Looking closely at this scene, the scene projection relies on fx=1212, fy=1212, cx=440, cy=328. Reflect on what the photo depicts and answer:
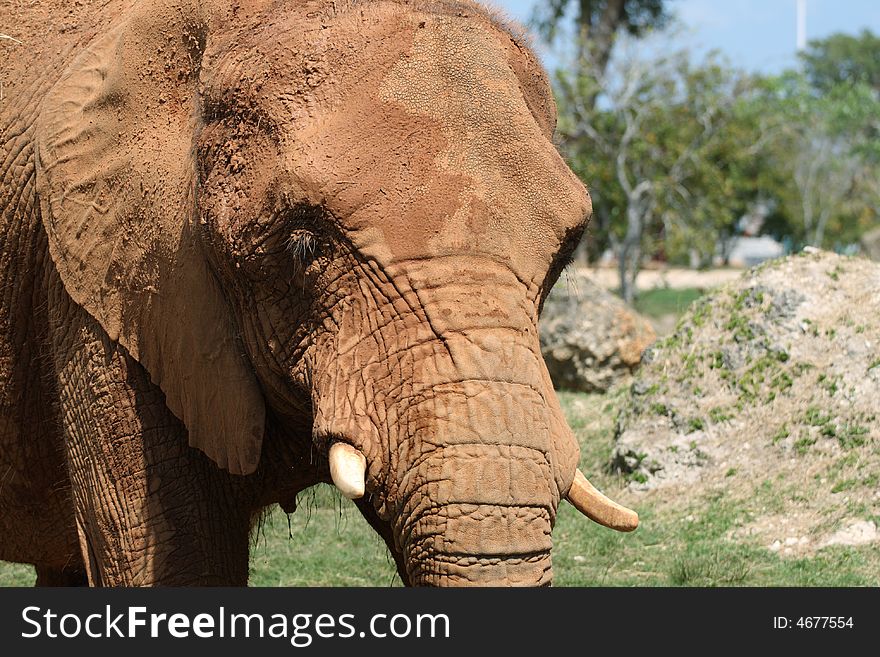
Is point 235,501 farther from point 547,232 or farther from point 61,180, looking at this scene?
point 547,232

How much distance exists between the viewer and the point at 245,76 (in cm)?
318

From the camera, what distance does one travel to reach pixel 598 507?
3256mm

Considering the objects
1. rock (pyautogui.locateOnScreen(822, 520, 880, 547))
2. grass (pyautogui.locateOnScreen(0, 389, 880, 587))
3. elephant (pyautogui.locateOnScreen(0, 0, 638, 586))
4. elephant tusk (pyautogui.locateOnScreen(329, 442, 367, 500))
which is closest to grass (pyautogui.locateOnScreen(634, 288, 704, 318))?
grass (pyautogui.locateOnScreen(0, 389, 880, 587))

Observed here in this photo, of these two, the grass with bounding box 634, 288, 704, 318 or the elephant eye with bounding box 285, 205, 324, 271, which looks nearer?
the elephant eye with bounding box 285, 205, 324, 271

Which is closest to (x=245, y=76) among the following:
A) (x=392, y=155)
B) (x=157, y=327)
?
(x=392, y=155)

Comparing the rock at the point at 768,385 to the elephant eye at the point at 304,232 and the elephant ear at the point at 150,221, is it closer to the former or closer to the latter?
the elephant ear at the point at 150,221

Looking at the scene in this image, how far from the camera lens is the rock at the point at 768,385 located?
730 cm

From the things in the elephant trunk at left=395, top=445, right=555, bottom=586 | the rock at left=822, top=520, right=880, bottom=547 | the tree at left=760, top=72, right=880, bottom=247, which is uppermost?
the elephant trunk at left=395, top=445, right=555, bottom=586

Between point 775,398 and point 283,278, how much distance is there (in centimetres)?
514

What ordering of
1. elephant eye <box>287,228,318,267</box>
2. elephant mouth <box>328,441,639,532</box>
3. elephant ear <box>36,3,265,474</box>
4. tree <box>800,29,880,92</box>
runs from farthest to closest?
1. tree <box>800,29,880,92</box>
2. elephant ear <box>36,3,265,474</box>
3. elephant eye <box>287,228,318,267</box>
4. elephant mouth <box>328,441,639,532</box>

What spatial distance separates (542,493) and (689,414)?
17.0 feet

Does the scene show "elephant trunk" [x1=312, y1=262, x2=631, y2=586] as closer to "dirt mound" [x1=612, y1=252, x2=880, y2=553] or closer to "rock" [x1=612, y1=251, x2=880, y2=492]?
"dirt mound" [x1=612, y1=252, x2=880, y2=553]

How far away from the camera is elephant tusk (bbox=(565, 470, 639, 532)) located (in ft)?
10.6

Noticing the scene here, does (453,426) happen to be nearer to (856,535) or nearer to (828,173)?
(856,535)
